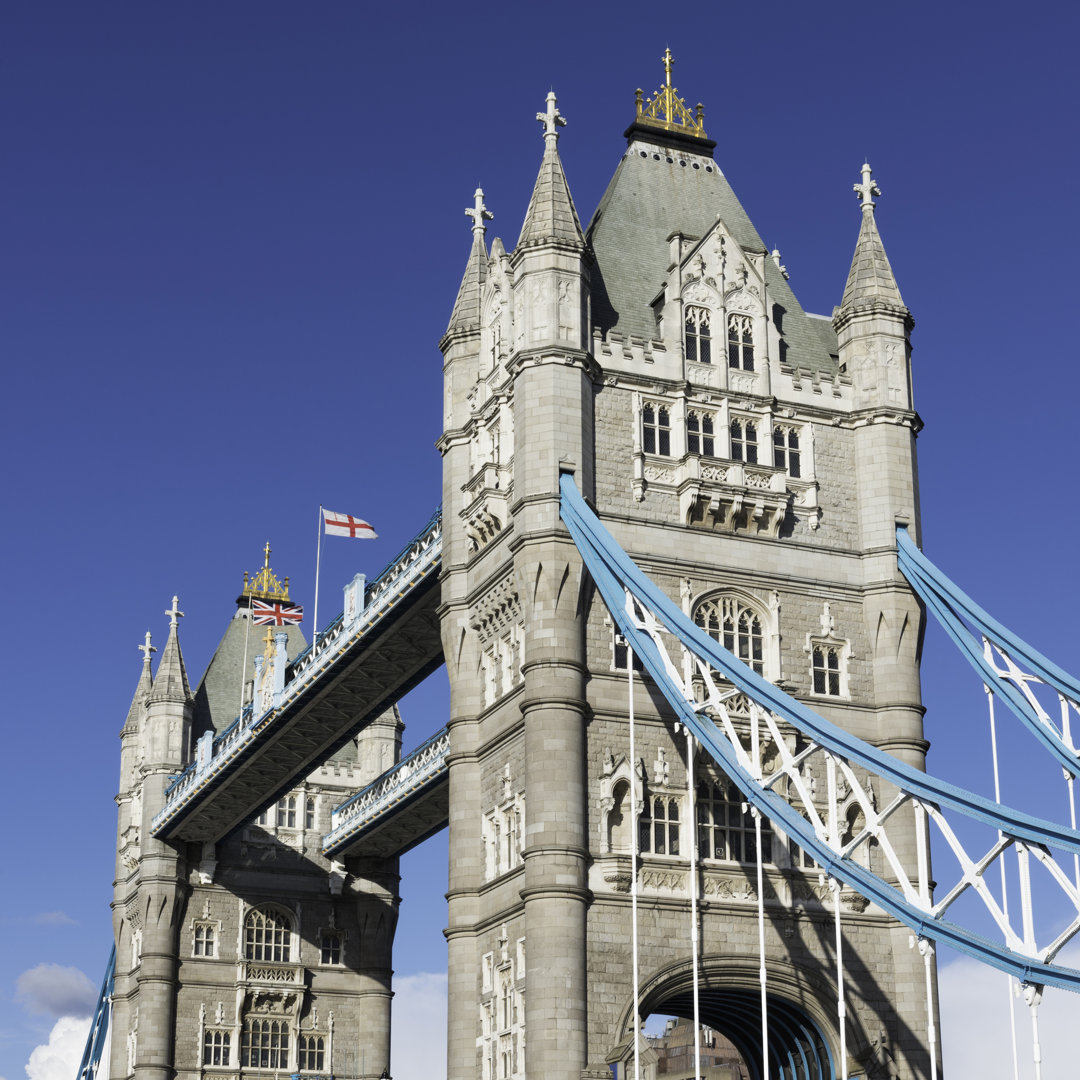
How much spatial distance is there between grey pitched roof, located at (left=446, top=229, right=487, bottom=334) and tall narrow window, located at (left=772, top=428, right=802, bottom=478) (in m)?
8.18

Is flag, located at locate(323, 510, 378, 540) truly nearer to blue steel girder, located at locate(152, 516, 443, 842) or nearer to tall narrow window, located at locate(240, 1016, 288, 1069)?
blue steel girder, located at locate(152, 516, 443, 842)

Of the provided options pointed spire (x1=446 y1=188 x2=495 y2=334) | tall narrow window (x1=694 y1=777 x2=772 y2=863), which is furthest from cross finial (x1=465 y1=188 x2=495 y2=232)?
tall narrow window (x1=694 y1=777 x2=772 y2=863)

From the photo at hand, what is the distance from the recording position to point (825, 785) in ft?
142

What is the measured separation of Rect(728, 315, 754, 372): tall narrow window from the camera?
46.5m

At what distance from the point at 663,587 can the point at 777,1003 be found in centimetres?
938

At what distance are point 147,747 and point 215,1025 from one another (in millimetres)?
10750

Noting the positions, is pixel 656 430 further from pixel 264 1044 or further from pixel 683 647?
pixel 264 1044

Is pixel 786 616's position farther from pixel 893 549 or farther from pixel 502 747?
pixel 502 747

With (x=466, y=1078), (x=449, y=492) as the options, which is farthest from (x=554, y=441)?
(x=466, y=1078)

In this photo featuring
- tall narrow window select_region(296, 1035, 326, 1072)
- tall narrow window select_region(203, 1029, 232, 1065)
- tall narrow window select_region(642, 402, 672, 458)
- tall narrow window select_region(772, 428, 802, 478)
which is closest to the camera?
tall narrow window select_region(642, 402, 672, 458)

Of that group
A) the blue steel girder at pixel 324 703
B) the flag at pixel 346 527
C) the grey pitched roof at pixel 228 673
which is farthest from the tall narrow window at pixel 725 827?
the grey pitched roof at pixel 228 673

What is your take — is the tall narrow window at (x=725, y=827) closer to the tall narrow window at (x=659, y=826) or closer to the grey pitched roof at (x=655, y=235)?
the tall narrow window at (x=659, y=826)

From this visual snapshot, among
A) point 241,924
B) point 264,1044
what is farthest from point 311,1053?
point 241,924

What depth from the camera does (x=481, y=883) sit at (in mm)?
43188
